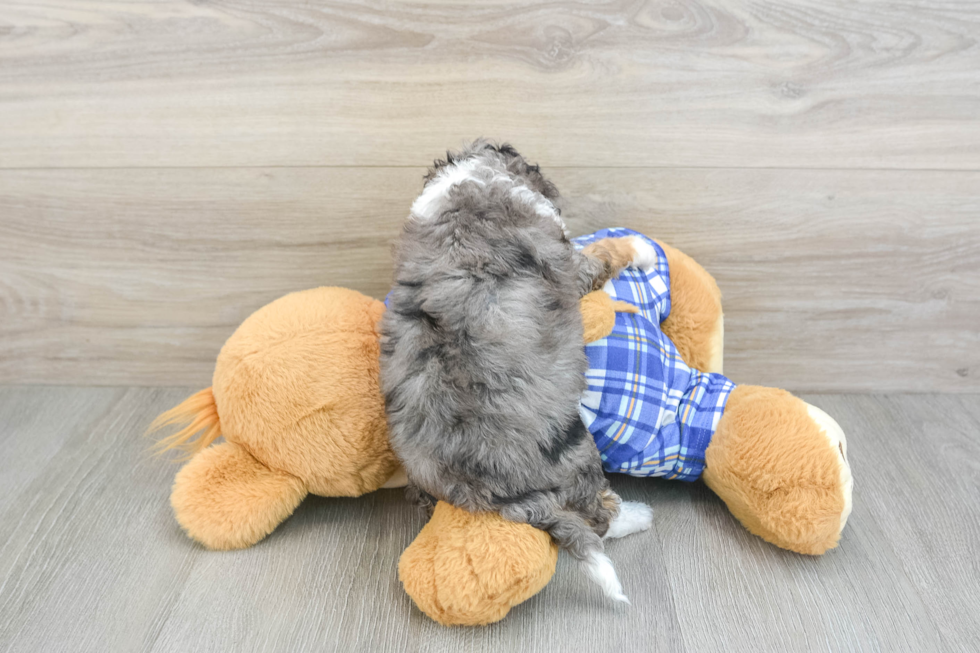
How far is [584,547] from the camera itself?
81 centimetres

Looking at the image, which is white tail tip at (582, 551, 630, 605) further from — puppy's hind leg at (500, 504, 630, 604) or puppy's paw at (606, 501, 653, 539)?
puppy's paw at (606, 501, 653, 539)

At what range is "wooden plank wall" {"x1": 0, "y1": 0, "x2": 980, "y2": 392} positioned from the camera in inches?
41.9

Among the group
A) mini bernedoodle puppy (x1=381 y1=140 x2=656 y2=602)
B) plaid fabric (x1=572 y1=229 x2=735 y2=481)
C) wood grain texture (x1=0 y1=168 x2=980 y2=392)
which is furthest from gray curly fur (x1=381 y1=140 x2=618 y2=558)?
wood grain texture (x1=0 y1=168 x2=980 y2=392)

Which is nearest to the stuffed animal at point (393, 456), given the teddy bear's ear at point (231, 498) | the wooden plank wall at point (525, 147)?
the teddy bear's ear at point (231, 498)

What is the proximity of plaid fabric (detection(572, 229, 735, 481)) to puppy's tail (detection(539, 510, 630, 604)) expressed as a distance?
0.17 m

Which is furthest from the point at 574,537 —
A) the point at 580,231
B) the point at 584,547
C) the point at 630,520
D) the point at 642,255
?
the point at 580,231

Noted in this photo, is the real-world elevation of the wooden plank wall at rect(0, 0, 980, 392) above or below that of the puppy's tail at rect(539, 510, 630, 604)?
above

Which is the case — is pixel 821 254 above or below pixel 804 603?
A: above

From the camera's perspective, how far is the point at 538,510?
807 mm

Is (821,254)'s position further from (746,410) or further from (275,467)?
(275,467)

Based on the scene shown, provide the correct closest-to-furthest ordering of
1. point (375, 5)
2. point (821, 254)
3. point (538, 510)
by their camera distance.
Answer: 1. point (538, 510)
2. point (375, 5)
3. point (821, 254)

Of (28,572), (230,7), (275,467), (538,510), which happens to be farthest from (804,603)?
(230,7)

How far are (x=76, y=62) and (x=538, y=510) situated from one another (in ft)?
3.43

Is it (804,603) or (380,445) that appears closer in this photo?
(804,603)
